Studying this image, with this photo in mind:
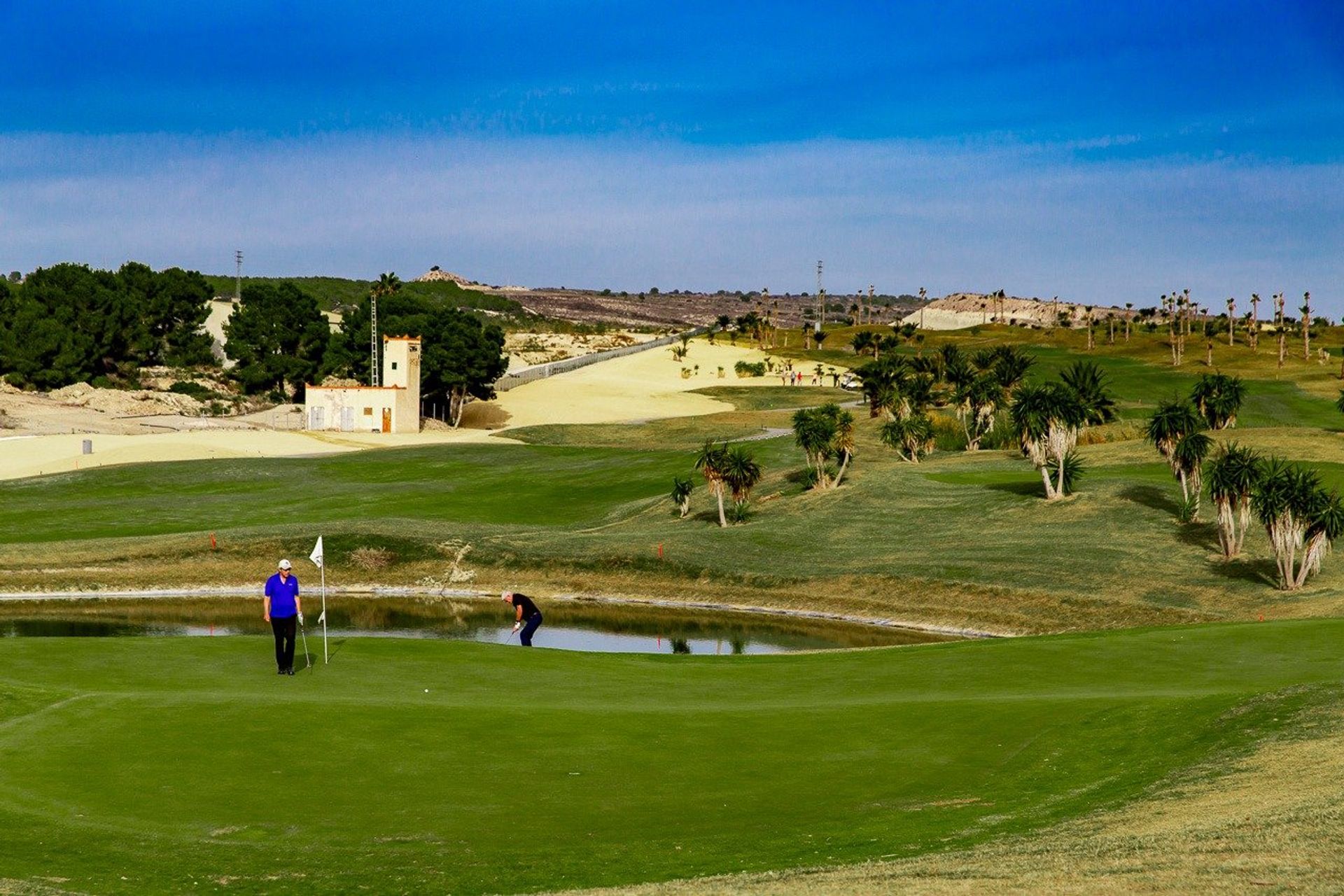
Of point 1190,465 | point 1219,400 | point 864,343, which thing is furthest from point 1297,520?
point 864,343

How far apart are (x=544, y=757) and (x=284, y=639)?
7933 millimetres

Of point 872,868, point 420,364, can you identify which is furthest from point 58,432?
point 872,868

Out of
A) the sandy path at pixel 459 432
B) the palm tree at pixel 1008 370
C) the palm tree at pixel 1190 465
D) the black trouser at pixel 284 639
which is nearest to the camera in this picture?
the black trouser at pixel 284 639

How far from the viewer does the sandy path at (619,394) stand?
154 meters

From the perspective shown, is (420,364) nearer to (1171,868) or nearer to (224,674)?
(224,674)

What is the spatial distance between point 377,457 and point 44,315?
2419 inches

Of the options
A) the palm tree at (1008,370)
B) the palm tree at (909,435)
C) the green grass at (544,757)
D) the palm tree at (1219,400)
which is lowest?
the green grass at (544,757)

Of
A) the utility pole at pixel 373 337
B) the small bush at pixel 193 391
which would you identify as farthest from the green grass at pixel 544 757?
the small bush at pixel 193 391

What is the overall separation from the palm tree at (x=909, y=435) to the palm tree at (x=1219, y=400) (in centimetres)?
1789

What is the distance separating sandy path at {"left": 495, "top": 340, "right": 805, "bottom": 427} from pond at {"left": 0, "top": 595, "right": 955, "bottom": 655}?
288 ft

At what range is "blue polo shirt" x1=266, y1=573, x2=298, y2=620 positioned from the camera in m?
27.9

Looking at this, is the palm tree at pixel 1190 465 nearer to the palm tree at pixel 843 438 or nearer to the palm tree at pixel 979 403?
the palm tree at pixel 843 438

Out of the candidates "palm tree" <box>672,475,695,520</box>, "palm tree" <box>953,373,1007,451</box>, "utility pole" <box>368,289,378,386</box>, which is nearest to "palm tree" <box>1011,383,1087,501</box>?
"palm tree" <box>672,475,695,520</box>

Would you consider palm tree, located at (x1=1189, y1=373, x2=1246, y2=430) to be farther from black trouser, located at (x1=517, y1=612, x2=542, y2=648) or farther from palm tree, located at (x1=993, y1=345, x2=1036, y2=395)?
black trouser, located at (x1=517, y1=612, x2=542, y2=648)
